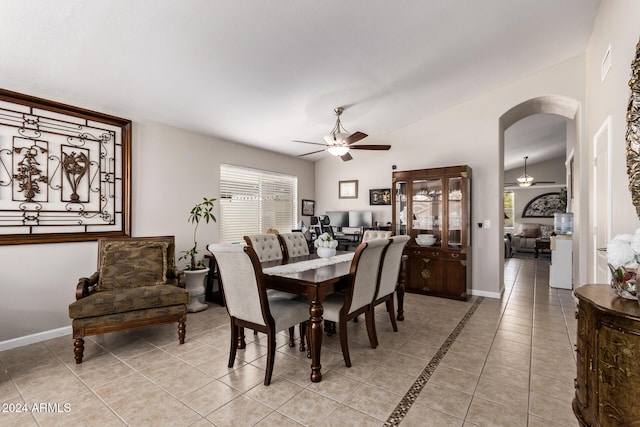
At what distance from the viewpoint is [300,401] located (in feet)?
6.77

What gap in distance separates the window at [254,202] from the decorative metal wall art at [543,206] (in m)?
9.22

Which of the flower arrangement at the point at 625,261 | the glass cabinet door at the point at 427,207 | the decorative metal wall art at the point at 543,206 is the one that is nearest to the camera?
the flower arrangement at the point at 625,261

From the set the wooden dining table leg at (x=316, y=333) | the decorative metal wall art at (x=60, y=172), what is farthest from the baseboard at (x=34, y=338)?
the wooden dining table leg at (x=316, y=333)

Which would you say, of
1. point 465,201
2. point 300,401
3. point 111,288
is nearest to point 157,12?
point 111,288

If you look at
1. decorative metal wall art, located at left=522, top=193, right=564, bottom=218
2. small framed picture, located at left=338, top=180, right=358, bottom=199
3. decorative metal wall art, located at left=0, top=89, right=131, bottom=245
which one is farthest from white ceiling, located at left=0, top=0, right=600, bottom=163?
decorative metal wall art, located at left=522, top=193, right=564, bottom=218

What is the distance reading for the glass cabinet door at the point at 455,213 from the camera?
15.2ft

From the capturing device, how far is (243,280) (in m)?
2.31

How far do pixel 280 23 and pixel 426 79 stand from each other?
7.30 feet

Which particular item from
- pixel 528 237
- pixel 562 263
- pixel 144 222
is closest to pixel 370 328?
pixel 144 222

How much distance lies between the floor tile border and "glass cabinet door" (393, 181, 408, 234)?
197cm

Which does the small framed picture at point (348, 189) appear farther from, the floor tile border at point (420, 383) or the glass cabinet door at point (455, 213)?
the floor tile border at point (420, 383)

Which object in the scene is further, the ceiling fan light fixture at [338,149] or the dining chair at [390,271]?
the ceiling fan light fixture at [338,149]

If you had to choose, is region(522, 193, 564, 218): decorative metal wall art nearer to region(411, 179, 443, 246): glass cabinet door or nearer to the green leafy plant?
region(411, 179, 443, 246): glass cabinet door

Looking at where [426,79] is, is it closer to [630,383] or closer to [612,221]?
[612,221]
